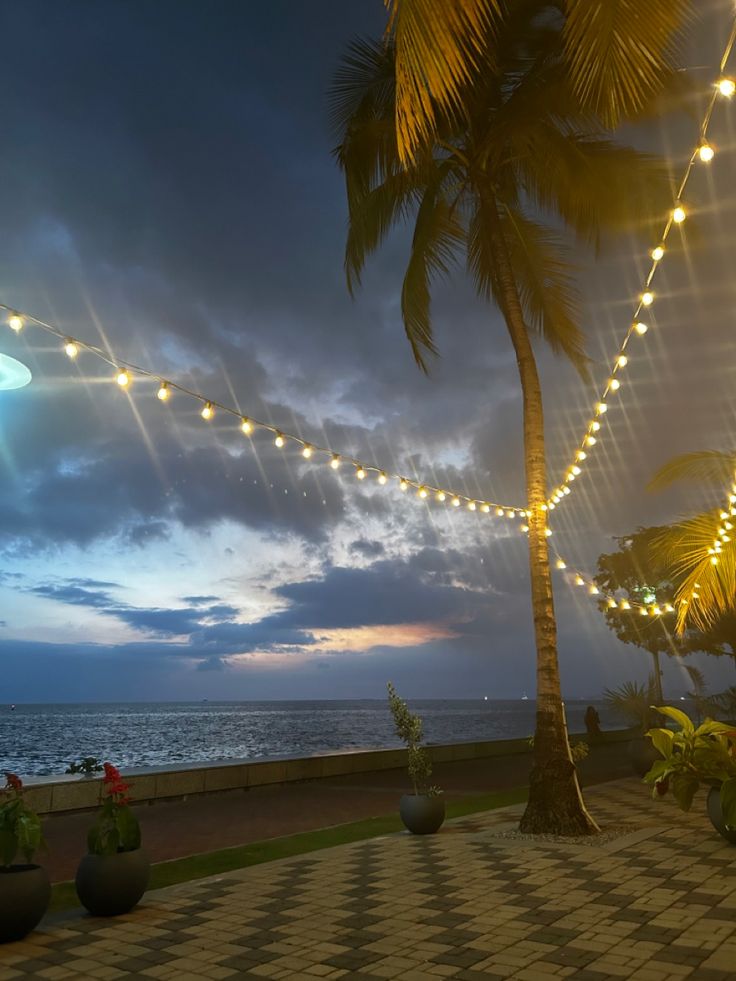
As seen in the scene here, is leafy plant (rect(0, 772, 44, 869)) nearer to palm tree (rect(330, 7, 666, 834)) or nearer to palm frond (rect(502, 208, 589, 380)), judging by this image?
palm tree (rect(330, 7, 666, 834))

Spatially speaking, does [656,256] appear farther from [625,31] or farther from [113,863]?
[113,863]

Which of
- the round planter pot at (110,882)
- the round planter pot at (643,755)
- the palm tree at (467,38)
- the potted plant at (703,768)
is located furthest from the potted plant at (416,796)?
the round planter pot at (643,755)

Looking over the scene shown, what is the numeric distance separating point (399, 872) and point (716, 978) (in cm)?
364

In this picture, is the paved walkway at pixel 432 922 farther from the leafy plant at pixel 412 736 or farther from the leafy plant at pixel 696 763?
the leafy plant at pixel 412 736

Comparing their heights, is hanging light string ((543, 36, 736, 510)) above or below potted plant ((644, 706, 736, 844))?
above

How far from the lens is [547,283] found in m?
11.8

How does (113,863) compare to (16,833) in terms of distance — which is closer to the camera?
(16,833)

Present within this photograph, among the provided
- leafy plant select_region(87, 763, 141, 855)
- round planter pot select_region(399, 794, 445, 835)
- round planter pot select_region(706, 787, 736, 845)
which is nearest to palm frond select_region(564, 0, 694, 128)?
leafy plant select_region(87, 763, 141, 855)

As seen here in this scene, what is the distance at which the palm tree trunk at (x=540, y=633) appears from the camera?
941cm

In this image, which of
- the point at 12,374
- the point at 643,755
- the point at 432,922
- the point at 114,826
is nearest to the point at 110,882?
the point at 114,826

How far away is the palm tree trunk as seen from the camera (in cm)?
941

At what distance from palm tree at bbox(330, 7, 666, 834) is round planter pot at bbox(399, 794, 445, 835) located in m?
1.10

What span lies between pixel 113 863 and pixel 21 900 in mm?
783

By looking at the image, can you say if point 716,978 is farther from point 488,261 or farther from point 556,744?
point 488,261
